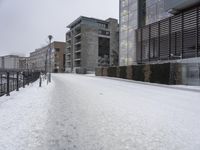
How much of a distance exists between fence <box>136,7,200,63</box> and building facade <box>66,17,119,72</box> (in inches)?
1794

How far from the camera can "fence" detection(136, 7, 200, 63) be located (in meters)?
25.3

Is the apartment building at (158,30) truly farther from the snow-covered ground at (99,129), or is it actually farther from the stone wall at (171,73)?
the snow-covered ground at (99,129)

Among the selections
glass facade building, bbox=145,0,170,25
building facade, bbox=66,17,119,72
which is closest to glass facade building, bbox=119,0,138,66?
glass facade building, bbox=145,0,170,25

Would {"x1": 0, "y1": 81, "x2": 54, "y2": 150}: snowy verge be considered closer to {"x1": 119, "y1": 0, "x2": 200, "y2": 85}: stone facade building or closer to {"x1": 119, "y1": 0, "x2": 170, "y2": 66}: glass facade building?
{"x1": 119, "y1": 0, "x2": 200, "y2": 85}: stone facade building

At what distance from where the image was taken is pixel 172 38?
2822 centimetres

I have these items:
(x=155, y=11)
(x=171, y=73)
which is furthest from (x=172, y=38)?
(x=155, y=11)

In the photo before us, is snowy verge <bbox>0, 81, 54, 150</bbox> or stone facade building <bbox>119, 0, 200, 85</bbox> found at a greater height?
stone facade building <bbox>119, 0, 200, 85</bbox>

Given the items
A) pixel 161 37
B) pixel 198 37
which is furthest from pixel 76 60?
pixel 198 37

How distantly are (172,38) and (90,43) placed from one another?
5894cm

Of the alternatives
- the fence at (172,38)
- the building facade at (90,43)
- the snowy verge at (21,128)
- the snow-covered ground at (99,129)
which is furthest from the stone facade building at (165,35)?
the building facade at (90,43)

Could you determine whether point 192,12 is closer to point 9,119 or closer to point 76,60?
point 9,119

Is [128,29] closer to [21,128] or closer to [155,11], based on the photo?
[155,11]

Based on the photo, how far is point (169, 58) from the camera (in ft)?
93.4

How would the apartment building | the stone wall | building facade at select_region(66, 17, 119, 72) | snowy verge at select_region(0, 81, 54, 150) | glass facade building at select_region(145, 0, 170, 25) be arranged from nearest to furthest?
snowy verge at select_region(0, 81, 54, 150) < the stone wall < the apartment building < glass facade building at select_region(145, 0, 170, 25) < building facade at select_region(66, 17, 119, 72)
